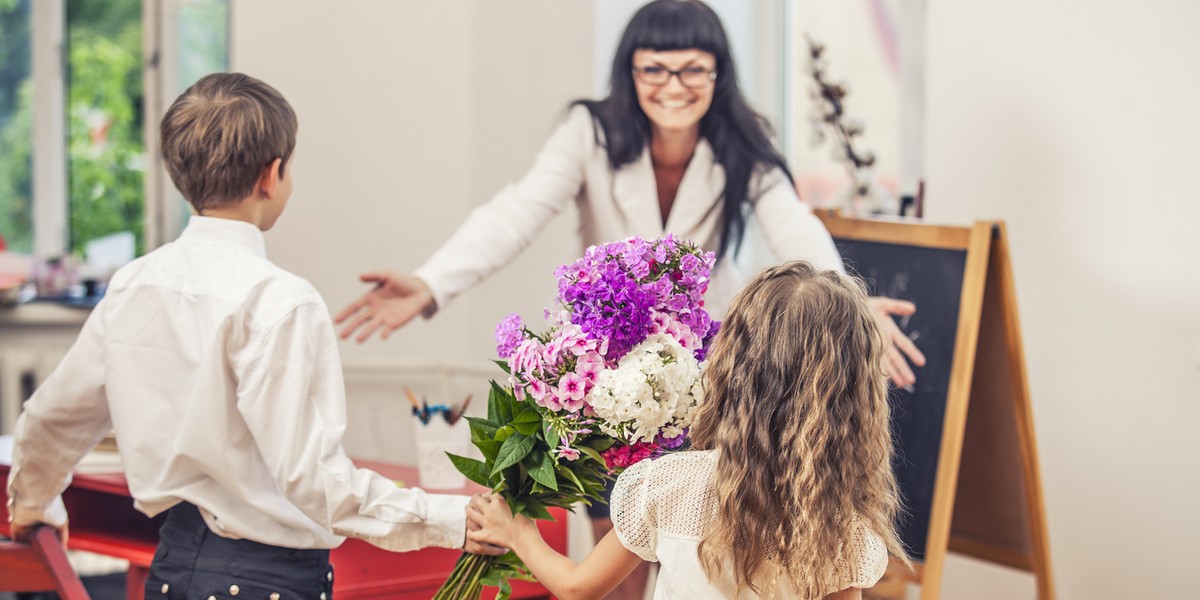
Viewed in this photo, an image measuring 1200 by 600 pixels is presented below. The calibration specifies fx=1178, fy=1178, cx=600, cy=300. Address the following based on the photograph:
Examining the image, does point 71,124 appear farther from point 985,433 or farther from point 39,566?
point 985,433

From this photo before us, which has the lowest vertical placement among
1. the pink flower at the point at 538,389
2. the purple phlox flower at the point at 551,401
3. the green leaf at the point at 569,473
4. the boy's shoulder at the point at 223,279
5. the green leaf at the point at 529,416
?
the green leaf at the point at 569,473

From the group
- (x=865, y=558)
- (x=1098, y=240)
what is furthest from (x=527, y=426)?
(x=1098, y=240)

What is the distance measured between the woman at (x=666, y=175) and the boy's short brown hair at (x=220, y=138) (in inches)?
33.9

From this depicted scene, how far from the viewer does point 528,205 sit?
2783 mm

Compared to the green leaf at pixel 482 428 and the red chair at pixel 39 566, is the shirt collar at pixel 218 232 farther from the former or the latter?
the red chair at pixel 39 566

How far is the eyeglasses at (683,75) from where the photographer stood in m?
2.65

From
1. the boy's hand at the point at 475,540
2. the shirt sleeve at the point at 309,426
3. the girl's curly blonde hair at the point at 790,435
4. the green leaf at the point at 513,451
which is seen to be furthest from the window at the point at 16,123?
the girl's curly blonde hair at the point at 790,435

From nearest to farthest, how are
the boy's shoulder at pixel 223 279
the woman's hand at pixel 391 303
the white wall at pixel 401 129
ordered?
the boy's shoulder at pixel 223 279 → the woman's hand at pixel 391 303 → the white wall at pixel 401 129

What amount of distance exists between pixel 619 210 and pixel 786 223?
1.29 ft

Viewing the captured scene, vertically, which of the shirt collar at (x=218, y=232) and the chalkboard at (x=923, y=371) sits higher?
the shirt collar at (x=218, y=232)

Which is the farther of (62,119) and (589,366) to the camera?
(62,119)

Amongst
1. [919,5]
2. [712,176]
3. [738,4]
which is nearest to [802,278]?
[712,176]

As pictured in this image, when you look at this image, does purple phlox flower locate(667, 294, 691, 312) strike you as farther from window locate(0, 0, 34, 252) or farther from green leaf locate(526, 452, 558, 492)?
window locate(0, 0, 34, 252)

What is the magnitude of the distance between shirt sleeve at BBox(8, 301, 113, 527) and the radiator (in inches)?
99.6
